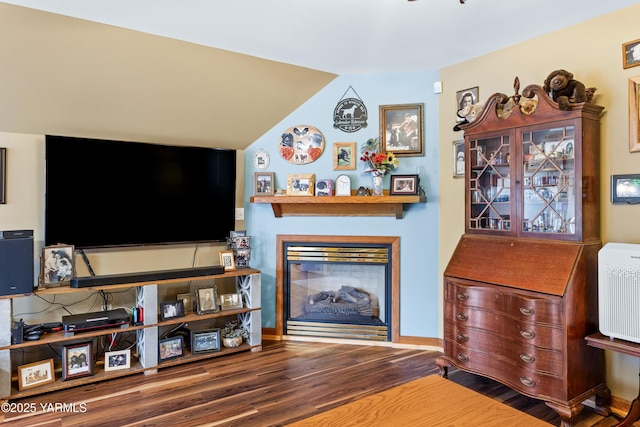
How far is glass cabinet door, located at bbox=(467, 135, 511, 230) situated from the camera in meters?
2.72

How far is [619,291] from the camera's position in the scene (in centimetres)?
215

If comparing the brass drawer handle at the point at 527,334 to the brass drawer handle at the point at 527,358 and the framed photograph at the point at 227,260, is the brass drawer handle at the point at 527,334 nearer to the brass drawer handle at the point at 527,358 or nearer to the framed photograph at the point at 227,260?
the brass drawer handle at the point at 527,358

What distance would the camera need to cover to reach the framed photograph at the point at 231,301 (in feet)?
11.4

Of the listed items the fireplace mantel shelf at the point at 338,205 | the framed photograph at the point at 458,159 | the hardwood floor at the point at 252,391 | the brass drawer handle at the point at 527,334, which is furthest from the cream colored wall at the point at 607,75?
the fireplace mantel shelf at the point at 338,205

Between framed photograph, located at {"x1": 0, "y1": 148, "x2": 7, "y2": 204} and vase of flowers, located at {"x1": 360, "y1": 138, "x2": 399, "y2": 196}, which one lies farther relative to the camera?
vase of flowers, located at {"x1": 360, "y1": 138, "x2": 399, "y2": 196}

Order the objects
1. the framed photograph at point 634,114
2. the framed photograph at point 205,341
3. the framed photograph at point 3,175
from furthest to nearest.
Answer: the framed photograph at point 205,341
the framed photograph at point 3,175
the framed photograph at point 634,114

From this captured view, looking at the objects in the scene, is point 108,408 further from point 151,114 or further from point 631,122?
point 631,122

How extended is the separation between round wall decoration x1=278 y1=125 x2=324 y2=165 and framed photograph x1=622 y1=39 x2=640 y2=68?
2.26 metres

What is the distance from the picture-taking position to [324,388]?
2738 millimetres

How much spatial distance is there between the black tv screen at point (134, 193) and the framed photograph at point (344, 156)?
96cm

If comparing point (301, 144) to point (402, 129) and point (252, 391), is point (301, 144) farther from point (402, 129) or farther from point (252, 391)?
point (252, 391)

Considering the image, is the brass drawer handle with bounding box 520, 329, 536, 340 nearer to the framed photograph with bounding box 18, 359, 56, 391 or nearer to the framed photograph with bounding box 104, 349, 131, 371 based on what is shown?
the framed photograph with bounding box 104, 349, 131, 371

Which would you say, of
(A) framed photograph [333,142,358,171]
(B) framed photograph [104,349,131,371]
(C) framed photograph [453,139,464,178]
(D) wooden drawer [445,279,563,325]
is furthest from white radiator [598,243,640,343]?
(B) framed photograph [104,349,131,371]

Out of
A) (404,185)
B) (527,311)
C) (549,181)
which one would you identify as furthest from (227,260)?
(549,181)
